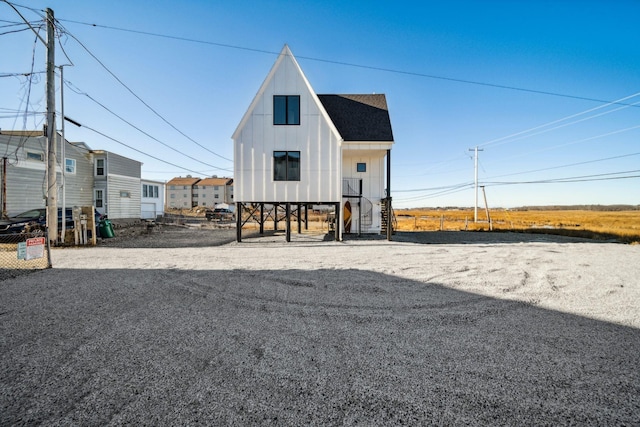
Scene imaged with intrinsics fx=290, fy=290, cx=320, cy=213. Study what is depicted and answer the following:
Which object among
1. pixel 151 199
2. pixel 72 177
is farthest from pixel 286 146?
pixel 151 199

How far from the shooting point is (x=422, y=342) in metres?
4.19

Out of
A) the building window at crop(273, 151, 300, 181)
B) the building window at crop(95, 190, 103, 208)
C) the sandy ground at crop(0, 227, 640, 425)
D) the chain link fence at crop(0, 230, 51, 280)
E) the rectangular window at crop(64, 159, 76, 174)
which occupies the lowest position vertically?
the sandy ground at crop(0, 227, 640, 425)

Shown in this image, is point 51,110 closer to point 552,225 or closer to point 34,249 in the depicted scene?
point 34,249

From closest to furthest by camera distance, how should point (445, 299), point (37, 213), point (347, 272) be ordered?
point (445, 299) < point (347, 272) < point (37, 213)

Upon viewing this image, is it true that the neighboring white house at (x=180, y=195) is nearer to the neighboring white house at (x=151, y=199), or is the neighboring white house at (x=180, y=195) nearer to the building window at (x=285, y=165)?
the neighboring white house at (x=151, y=199)

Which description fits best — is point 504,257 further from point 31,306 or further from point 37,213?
point 37,213

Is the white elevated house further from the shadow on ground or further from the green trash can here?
the shadow on ground

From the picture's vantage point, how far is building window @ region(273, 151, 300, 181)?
15.9 m

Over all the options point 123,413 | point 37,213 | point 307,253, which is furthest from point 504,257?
point 37,213

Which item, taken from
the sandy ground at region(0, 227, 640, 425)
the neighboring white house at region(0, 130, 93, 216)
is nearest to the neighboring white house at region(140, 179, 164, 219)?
the neighboring white house at region(0, 130, 93, 216)

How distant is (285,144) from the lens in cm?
1584

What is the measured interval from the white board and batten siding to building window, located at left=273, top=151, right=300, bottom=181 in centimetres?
21

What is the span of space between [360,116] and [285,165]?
6.93 meters

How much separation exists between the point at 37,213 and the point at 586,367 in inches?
1043
